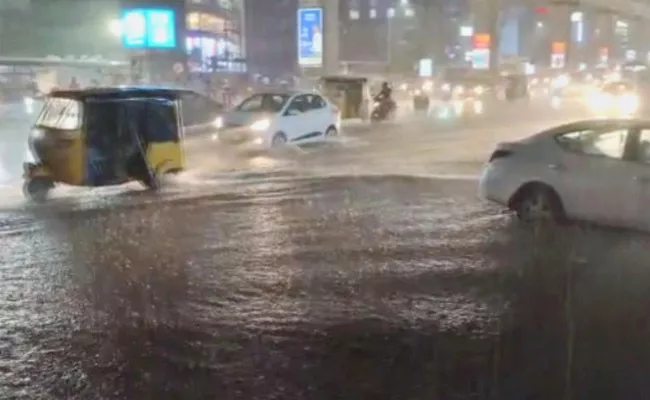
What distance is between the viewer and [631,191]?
11414 mm

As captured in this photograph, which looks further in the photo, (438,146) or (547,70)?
(547,70)

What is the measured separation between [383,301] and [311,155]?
15.1m

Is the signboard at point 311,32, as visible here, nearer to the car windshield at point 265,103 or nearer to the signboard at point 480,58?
the car windshield at point 265,103

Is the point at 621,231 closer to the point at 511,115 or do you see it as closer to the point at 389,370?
the point at 389,370

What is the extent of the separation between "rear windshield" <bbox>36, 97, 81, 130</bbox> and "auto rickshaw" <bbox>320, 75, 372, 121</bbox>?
70.1 feet

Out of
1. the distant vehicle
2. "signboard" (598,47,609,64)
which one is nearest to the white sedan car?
the distant vehicle

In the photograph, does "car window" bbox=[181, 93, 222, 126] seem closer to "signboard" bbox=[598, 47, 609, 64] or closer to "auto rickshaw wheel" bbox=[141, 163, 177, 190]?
"auto rickshaw wheel" bbox=[141, 163, 177, 190]

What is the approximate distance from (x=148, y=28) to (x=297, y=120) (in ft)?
58.8

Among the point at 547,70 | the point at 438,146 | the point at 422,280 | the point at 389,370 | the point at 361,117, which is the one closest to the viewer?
the point at 389,370

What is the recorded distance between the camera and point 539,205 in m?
12.5

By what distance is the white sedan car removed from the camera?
1152cm

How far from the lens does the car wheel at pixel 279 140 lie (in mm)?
25227

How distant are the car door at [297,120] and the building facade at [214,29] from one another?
47850mm

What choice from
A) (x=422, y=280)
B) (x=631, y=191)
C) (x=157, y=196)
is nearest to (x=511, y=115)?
(x=157, y=196)
